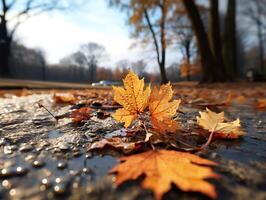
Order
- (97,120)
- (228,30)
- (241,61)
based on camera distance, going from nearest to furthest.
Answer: (97,120) < (228,30) < (241,61)

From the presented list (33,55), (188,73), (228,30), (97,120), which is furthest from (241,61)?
(97,120)

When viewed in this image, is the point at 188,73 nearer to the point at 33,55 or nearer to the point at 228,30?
the point at 228,30

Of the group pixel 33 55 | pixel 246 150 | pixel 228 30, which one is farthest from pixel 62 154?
pixel 33 55

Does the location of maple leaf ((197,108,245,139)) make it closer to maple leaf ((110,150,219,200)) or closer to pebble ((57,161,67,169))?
maple leaf ((110,150,219,200))

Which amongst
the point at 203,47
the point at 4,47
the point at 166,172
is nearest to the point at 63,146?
the point at 166,172

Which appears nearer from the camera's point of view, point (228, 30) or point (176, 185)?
point (176, 185)

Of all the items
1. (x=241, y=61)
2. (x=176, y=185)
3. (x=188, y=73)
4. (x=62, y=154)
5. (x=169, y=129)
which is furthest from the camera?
(x=241, y=61)

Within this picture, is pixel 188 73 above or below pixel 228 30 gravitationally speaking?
below

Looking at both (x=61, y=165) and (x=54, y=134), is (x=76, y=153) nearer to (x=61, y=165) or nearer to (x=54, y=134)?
(x=61, y=165)
